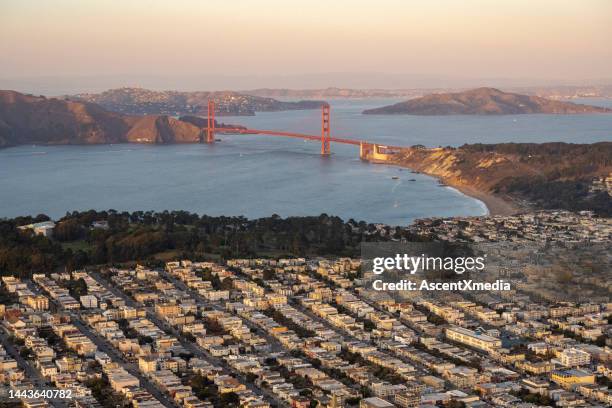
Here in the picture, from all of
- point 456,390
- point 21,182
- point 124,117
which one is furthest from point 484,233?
point 124,117

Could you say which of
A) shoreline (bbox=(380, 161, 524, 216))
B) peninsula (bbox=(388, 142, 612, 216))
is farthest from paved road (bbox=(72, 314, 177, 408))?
peninsula (bbox=(388, 142, 612, 216))

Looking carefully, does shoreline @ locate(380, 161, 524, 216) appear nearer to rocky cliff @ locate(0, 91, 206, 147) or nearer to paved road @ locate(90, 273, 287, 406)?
paved road @ locate(90, 273, 287, 406)

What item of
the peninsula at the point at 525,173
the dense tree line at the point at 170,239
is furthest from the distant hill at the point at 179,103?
the dense tree line at the point at 170,239

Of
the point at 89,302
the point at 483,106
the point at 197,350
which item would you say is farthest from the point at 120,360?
the point at 483,106

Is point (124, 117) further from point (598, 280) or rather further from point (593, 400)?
point (593, 400)

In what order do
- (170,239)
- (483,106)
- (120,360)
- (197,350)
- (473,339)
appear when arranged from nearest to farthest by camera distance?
1. (120,360)
2. (197,350)
3. (473,339)
4. (170,239)
5. (483,106)

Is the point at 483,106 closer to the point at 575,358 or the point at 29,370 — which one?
the point at 575,358
